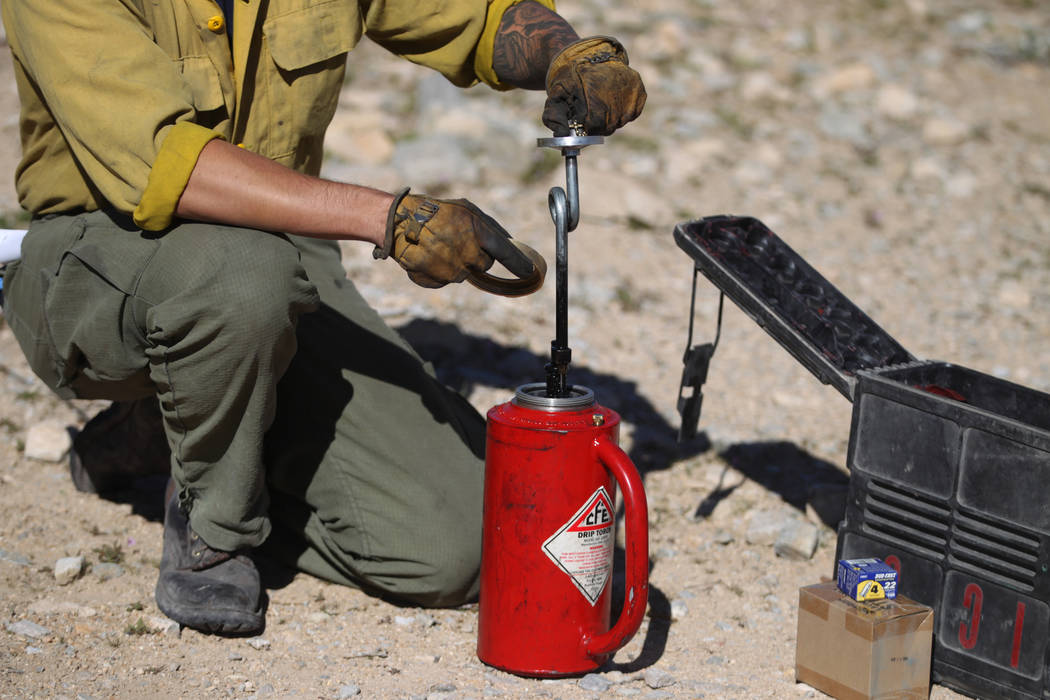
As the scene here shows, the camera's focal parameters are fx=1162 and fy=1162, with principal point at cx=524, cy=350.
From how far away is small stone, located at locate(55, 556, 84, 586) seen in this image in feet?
8.38

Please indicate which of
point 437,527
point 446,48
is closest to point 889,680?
point 437,527

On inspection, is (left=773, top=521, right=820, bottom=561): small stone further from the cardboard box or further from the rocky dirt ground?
the cardboard box

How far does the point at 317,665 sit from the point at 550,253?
93.6 inches

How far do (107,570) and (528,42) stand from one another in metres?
1.56

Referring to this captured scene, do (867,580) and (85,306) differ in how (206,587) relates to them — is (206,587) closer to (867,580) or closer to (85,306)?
(85,306)

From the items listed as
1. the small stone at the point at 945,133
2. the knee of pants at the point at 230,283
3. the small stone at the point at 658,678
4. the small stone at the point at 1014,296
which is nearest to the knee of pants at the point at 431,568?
the small stone at the point at 658,678

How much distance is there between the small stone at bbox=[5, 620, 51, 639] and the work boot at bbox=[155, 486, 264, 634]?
231 millimetres

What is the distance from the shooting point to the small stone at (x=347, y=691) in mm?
2193

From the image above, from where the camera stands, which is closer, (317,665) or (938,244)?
(317,665)

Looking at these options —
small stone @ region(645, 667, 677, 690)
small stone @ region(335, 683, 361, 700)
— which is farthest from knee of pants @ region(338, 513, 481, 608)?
small stone @ region(645, 667, 677, 690)

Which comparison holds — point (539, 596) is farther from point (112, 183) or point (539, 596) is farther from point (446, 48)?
point (446, 48)

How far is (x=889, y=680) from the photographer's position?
2.21 metres

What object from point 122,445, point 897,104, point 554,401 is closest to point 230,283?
point 554,401

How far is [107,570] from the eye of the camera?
8.65 feet
